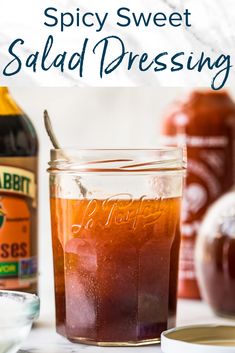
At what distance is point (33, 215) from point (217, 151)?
43 centimetres

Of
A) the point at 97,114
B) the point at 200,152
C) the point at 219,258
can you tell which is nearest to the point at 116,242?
the point at 219,258

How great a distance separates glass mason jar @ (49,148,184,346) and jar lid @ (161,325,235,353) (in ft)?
0.11

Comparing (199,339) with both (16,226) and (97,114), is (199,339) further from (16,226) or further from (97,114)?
(97,114)

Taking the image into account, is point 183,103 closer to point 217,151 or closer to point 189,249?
point 217,151

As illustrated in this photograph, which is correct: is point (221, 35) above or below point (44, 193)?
above

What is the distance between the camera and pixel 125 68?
40.5 inches

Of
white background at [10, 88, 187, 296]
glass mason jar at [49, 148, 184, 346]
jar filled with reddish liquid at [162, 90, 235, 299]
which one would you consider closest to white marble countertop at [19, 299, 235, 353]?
glass mason jar at [49, 148, 184, 346]

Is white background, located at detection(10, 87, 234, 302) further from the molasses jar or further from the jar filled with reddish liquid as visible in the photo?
the molasses jar

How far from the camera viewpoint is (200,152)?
1.44 meters

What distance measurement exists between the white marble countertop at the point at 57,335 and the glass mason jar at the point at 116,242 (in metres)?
0.01

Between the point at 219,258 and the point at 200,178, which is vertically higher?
the point at 200,178

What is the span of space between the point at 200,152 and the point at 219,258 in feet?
0.75

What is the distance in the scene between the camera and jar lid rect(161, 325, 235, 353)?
926 mm

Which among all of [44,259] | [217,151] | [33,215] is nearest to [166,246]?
[33,215]
